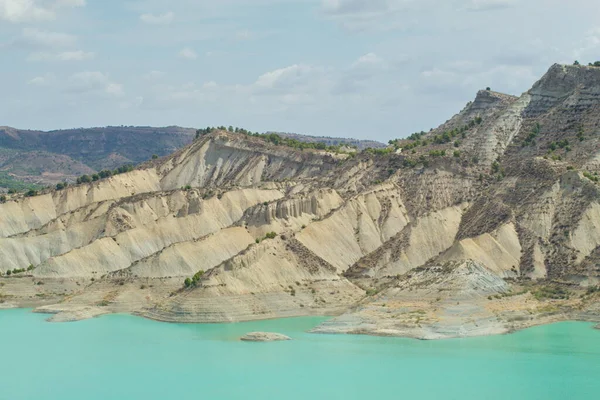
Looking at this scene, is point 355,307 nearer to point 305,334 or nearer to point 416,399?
point 305,334

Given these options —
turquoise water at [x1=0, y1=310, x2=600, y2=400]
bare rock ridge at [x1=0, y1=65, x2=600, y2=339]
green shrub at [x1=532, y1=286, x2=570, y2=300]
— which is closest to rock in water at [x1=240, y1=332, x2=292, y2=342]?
turquoise water at [x1=0, y1=310, x2=600, y2=400]

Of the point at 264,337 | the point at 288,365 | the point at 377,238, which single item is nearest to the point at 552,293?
the point at 377,238

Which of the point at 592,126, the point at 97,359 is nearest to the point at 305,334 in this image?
the point at 97,359

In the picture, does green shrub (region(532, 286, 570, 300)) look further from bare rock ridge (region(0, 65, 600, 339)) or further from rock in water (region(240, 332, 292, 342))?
rock in water (region(240, 332, 292, 342))

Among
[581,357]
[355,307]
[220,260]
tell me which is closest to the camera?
[581,357]

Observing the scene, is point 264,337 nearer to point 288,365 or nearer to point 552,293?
point 288,365

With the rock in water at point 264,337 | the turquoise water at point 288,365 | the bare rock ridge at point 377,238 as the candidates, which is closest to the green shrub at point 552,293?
the bare rock ridge at point 377,238
